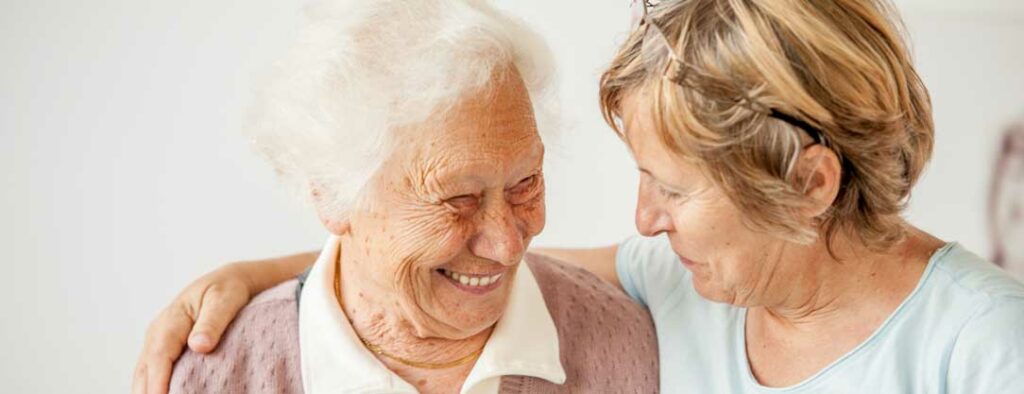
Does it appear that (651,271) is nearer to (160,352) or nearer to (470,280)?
(470,280)

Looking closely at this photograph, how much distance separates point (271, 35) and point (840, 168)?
134 cm

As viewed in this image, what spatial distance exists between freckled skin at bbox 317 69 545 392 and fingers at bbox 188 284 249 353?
0.73 feet

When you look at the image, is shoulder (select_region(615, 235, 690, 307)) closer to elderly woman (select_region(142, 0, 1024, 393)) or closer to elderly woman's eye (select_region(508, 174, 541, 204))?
elderly woman (select_region(142, 0, 1024, 393))

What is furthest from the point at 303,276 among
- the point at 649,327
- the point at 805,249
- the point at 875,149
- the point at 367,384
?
the point at 875,149

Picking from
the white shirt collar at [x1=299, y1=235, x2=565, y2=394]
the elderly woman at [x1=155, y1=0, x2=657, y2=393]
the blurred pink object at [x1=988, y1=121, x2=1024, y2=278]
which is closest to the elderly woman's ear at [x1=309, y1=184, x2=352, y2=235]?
the elderly woman at [x1=155, y1=0, x2=657, y2=393]

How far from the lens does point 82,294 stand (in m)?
2.24

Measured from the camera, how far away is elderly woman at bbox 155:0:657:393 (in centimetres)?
149

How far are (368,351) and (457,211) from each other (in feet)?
1.07

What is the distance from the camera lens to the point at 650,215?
1.57 metres

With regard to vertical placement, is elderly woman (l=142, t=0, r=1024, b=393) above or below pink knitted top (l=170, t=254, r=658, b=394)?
above

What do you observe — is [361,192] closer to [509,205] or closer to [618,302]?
[509,205]

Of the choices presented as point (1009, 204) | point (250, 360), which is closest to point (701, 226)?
point (250, 360)

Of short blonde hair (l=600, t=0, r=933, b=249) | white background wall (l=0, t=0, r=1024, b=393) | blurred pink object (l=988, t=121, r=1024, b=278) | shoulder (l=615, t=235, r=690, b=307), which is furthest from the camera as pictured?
blurred pink object (l=988, t=121, r=1024, b=278)

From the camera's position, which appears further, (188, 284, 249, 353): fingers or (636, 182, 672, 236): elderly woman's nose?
(188, 284, 249, 353): fingers
